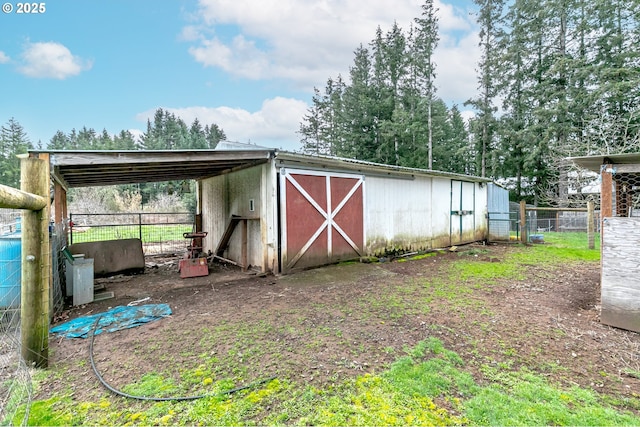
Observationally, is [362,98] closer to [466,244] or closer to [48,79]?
[466,244]

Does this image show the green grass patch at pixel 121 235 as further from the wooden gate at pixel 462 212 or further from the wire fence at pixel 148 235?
the wooden gate at pixel 462 212

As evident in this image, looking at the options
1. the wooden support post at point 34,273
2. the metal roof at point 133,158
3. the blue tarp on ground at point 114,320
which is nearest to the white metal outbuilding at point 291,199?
the metal roof at point 133,158

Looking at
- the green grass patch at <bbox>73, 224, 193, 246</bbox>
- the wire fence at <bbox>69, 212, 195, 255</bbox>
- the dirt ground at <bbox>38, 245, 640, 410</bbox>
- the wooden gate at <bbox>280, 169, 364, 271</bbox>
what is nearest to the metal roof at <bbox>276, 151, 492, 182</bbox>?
the wooden gate at <bbox>280, 169, 364, 271</bbox>

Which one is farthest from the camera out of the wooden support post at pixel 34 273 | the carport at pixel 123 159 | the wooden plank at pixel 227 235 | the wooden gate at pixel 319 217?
→ the wooden plank at pixel 227 235

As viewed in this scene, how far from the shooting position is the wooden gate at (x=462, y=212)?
9.77 metres

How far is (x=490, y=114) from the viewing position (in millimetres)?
18609

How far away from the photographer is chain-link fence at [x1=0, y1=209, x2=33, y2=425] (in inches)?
75.2

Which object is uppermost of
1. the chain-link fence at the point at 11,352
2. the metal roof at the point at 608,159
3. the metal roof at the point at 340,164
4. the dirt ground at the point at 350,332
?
the metal roof at the point at 340,164

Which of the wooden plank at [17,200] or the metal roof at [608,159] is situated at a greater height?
the metal roof at [608,159]

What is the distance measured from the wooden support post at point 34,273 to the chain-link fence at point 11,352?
0.12m

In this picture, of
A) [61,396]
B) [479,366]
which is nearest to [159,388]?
[61,396]

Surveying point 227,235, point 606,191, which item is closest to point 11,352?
point 227,235

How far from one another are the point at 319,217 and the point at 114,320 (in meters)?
4.02

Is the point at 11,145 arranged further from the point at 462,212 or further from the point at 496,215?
the point at 496,215
